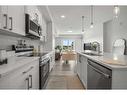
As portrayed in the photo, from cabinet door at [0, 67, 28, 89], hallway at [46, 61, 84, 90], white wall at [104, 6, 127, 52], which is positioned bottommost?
hallway at [46, 61, 84, 90]

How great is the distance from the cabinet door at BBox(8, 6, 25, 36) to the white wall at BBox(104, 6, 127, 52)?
4377 mm

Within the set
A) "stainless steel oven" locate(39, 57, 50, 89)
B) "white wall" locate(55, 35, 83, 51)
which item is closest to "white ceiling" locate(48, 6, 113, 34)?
→ "stainless steel oven" locate(39, 57, 50, 89)

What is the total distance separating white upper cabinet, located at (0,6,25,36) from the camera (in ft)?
5.38

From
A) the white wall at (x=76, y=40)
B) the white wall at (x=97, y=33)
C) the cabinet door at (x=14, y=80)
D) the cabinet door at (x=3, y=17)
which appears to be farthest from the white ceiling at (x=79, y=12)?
the white wall at (x=76, y=40)

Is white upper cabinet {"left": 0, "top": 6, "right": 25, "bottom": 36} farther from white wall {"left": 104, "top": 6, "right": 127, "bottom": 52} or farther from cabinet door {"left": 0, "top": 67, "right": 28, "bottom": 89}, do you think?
white wall {"left": 104, "top": 6, "right": 127, "bottom": 52}

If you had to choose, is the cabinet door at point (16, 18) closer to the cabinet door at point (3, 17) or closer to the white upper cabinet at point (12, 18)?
the white upper cabinet at point (12, 18)

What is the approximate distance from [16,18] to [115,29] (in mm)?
5754

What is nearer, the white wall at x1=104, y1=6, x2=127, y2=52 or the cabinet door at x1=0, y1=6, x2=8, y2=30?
the cabinet door at x1=0, y1=6, x2=8, y2=30

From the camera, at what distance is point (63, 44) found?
630 inches

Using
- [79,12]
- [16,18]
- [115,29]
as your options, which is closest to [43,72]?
[16,18]

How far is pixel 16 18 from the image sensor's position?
2107 millimetres

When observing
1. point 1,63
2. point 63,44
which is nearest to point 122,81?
point 1,63

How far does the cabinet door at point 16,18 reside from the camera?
1.85m
